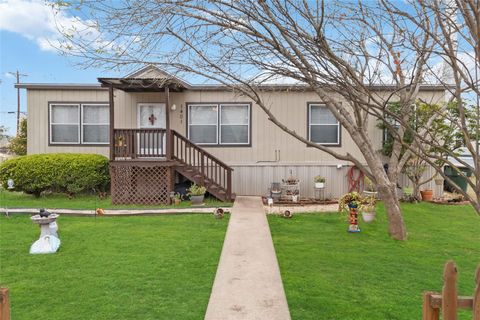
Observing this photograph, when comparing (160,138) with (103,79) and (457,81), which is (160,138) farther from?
(457,81)

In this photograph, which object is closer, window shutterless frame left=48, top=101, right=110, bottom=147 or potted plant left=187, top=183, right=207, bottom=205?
potted plant left=187, top=183, right=207, bottom=205

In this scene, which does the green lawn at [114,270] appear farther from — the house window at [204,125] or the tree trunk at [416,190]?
the tree trunk at [416,190]

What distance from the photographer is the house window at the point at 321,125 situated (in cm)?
1229

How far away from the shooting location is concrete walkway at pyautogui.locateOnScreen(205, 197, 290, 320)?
369 cm

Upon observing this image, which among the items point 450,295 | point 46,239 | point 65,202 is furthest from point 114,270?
point 65,202

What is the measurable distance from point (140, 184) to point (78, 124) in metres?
3.29

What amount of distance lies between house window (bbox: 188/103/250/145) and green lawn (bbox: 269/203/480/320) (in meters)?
4.29

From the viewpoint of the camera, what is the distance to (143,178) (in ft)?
36.2

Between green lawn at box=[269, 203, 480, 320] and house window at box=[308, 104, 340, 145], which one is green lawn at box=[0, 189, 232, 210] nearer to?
green lawn at box=[269, 203, 480, 320]

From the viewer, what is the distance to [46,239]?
5.83 metres

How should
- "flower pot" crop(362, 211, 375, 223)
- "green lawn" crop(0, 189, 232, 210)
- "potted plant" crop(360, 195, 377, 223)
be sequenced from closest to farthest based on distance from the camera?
"potted plant" crop(360, 195, 377, 223) → "flower pot" crop(362, 211, 375, 223) → "green lawn" crop(0, 189, 232, 210)

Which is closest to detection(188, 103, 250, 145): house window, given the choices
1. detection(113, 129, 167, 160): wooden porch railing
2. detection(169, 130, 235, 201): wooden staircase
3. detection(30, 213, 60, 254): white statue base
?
detection(169, 130, 235, 201): wooden staircase

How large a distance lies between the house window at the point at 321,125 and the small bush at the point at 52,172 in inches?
260

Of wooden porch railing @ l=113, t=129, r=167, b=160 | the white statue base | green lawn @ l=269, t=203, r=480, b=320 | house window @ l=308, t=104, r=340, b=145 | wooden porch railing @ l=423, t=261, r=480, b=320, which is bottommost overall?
green lawn @ l=269, t=203, r=480, b=320
